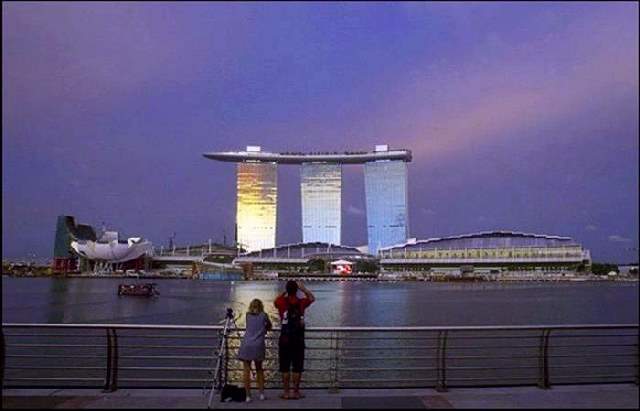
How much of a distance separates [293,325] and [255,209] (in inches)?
7237

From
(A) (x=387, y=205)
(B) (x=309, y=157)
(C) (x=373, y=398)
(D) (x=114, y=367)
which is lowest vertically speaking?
(C) (x=373, y=398)

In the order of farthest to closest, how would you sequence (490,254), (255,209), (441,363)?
(255,209) → (490,254) → (441,363)

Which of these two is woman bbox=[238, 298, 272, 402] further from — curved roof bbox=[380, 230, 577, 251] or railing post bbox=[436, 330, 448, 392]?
curved roof bbox=[380, 230, 577, 251]

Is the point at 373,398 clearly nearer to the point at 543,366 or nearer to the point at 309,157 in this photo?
the point at 543,366

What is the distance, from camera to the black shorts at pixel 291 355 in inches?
319

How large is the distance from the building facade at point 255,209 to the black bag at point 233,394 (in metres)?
182

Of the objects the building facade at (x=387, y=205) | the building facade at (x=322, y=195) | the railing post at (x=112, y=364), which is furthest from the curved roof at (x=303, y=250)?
the railing post at (x=112, y=364)

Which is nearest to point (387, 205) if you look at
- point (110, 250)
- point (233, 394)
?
point (110, 250)

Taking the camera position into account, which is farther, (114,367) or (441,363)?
(441,363)

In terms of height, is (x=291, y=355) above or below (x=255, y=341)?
below

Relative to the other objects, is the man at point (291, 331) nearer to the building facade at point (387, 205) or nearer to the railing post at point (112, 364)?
the railing post at point (112, 364)

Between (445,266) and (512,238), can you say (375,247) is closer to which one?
(445,266)

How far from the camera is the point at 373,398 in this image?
7.70 metres

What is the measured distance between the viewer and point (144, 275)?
544 ft
